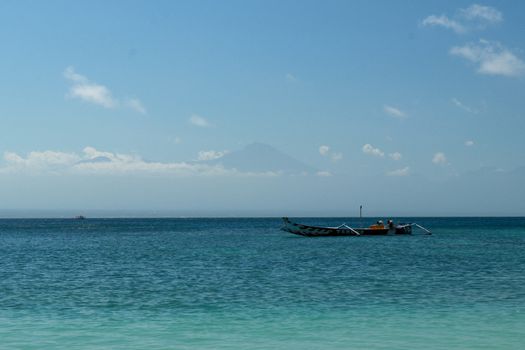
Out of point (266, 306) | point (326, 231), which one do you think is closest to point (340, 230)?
point (326, 231)

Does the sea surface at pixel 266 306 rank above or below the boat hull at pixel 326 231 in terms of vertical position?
below

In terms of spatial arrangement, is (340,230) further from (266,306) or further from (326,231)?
(266,306)

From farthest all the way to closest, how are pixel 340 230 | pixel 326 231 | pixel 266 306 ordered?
1. pixel 340 230
2. pixel 326 231
3. pixel 266 306

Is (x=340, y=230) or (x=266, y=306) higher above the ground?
(x=340, y=230)

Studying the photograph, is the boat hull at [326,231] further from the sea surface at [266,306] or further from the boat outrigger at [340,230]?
the sea surface at [266,306]

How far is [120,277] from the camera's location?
4066 centimetres

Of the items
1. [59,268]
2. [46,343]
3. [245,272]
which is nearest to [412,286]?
[245,272]

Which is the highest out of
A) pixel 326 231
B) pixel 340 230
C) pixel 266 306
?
pixel 340 230

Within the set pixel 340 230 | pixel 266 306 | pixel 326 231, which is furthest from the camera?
pixel 340 230

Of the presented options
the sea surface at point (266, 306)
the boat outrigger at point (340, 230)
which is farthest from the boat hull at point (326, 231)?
the sea surface at point (266, 306)

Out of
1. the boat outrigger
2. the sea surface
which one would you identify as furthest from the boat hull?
the sea surface

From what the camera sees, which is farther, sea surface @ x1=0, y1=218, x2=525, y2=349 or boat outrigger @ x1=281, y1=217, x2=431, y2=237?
boat outrigger @ x1=281, y1=217, x2=431, y2=237

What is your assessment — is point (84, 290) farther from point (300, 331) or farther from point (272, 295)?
point (300, 331)

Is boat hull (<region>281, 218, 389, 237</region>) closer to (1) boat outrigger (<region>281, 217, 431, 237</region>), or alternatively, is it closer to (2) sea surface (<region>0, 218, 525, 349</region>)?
(1) boat outrigger (<region>281, 217, 431, 237</region>)
